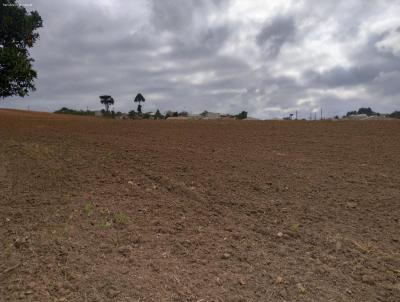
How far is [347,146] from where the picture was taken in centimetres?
1141

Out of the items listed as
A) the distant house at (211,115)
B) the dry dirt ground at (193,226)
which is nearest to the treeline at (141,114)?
the distant house at (211,115)

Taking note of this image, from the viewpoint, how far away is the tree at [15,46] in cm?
1223

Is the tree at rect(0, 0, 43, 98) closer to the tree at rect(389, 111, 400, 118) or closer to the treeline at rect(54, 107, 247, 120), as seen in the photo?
the treeline at rect(54, 107, 247, 120)

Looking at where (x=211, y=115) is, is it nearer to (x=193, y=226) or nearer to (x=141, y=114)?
(x=141, y=114)

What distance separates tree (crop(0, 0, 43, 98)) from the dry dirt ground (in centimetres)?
406

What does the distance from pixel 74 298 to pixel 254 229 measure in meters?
2.46

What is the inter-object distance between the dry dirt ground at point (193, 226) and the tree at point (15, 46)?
4.06m

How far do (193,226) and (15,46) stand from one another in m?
11.3

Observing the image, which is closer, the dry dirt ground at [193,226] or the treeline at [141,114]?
the dry dirt ground at [193,226]

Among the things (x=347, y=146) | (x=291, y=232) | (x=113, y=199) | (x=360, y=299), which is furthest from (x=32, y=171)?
(x=347, y=146)

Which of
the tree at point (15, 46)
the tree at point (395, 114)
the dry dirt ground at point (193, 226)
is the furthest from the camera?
the tree at point (395, 114)

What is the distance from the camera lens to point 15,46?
1352cm

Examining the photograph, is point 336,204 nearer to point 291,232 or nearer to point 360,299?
point 291,232

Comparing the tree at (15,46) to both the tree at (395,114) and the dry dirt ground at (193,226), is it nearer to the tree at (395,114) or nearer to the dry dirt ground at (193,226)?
the dry dirt ground at (193,226)
